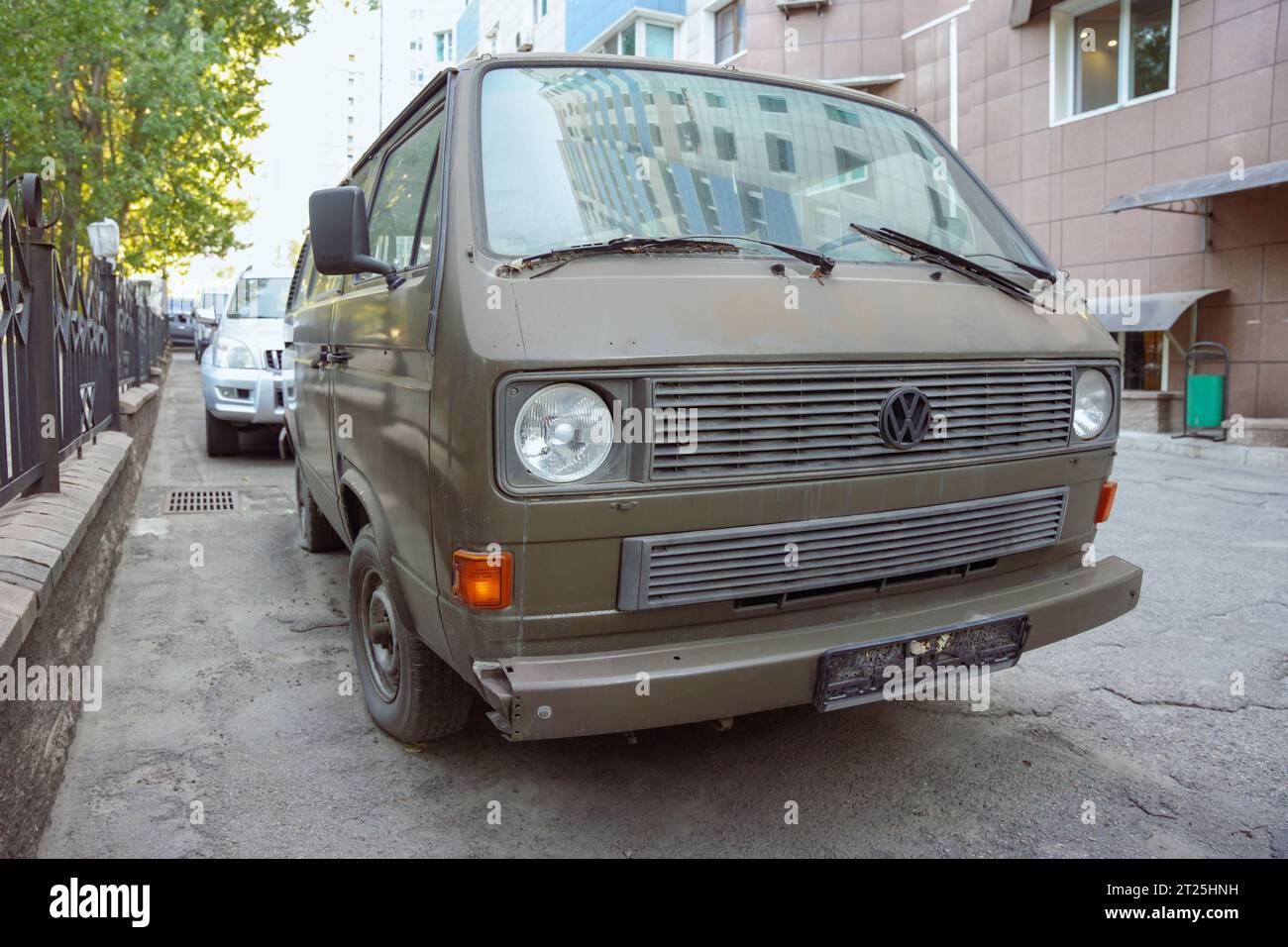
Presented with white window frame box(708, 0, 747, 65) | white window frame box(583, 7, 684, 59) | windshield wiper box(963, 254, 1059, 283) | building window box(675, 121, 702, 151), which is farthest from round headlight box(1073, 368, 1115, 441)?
white window frame box(583, 7, 684, 59)

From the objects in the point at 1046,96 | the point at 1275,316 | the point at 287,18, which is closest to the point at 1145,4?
the point at 1046,96

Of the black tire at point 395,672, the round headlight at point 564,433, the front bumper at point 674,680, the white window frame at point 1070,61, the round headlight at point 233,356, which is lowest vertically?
the black tire at point 395,672

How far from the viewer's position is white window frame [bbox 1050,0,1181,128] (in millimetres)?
15344

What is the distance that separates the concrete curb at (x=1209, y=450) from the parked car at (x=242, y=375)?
860 cm

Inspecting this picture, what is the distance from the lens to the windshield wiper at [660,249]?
2643mm

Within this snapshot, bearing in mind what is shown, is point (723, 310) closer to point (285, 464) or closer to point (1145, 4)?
point (285, 464)

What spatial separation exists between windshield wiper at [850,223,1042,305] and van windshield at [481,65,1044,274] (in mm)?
62

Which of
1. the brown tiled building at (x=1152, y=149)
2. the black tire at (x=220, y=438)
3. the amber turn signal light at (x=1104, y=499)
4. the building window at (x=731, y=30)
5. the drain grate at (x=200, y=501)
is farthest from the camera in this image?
the building window at (x=731, y=30)

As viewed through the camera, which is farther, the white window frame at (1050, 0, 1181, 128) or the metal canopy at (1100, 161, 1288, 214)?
the white window frame at (1050, 0, 1181, 128)

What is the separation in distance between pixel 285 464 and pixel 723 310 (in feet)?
26.3

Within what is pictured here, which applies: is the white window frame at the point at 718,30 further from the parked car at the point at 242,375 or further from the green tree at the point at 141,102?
the parked car at the point at 242,375

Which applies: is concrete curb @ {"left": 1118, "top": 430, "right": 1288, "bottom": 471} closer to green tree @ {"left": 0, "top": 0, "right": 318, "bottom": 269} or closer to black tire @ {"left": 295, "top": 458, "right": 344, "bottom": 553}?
black tire @ {"left": 295, "top": 458, "right": 344, "bottom": 553}

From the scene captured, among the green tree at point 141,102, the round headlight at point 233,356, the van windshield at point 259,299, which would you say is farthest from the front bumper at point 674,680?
the green tree at point 141,102

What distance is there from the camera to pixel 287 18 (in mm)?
24703
